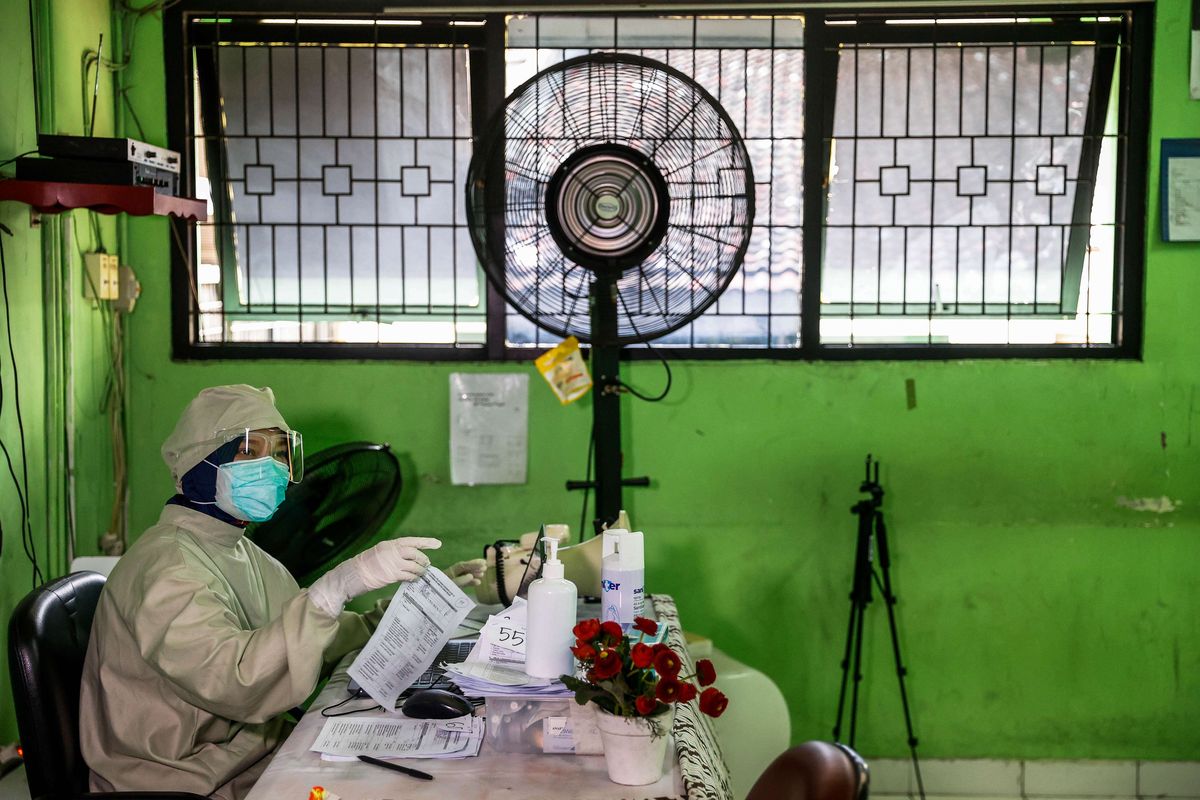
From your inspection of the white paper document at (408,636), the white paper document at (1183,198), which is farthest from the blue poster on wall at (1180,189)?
the white paper document at (408,636)

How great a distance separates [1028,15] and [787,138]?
2.51 feet

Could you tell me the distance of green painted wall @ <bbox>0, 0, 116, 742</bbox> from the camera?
2730 millimetres

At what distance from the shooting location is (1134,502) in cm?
328

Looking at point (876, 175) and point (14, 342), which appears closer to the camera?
point (14, 342)

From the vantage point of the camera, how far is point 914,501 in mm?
3299

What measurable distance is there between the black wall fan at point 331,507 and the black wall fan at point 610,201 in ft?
1.60

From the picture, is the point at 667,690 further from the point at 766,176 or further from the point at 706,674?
the point at 766,176

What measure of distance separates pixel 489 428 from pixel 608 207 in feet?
3.09

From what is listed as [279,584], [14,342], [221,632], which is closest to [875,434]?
[279,584]

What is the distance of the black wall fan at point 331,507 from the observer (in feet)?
8.33

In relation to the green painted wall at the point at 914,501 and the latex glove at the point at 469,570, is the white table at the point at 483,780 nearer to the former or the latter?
the latex glove at the point at 469,570

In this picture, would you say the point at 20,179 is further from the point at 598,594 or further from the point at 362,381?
the point at 598,594

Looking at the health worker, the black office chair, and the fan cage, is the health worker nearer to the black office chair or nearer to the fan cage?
the black office chair

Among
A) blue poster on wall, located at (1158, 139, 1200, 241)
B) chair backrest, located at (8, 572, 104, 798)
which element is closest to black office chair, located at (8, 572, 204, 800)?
chair backrest, located at (8, 572, 104, 798)
